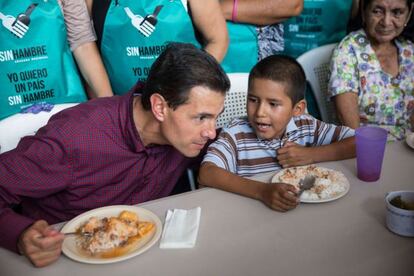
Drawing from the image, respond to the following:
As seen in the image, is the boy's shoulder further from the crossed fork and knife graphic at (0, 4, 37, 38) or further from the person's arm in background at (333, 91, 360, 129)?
the crossed fork and knife graphic at (0, 4, 37, 38)

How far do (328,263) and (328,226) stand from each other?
6.0 inches

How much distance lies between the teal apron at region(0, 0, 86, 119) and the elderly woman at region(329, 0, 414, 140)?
4.29ft

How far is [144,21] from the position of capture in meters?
1.96

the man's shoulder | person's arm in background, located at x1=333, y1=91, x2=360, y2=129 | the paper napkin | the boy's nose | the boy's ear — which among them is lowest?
person's arm in background, located at x1=333, y1=91, x2=360, y2=129

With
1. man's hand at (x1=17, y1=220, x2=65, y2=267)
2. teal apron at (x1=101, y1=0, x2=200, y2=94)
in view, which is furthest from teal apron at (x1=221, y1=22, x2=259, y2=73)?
man's hand at (x1=17, y1=220, x2=65, y2=267)

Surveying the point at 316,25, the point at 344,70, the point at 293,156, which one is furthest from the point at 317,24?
the point at 293,156

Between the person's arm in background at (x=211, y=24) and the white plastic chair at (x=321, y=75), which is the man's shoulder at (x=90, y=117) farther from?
the white plastic chair at (x=321, y=75)

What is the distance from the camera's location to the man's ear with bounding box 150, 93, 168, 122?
138 centimetres

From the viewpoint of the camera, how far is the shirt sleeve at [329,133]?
166cm

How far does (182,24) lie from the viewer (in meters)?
2.00

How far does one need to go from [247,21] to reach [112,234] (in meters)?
1.45

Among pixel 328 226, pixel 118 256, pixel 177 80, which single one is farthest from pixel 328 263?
pixel 177 80

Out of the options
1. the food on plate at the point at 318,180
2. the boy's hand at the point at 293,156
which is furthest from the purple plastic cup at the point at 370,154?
the boy's hand at the point at 293,156

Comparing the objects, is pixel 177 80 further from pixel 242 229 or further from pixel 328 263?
pixel 328 263
